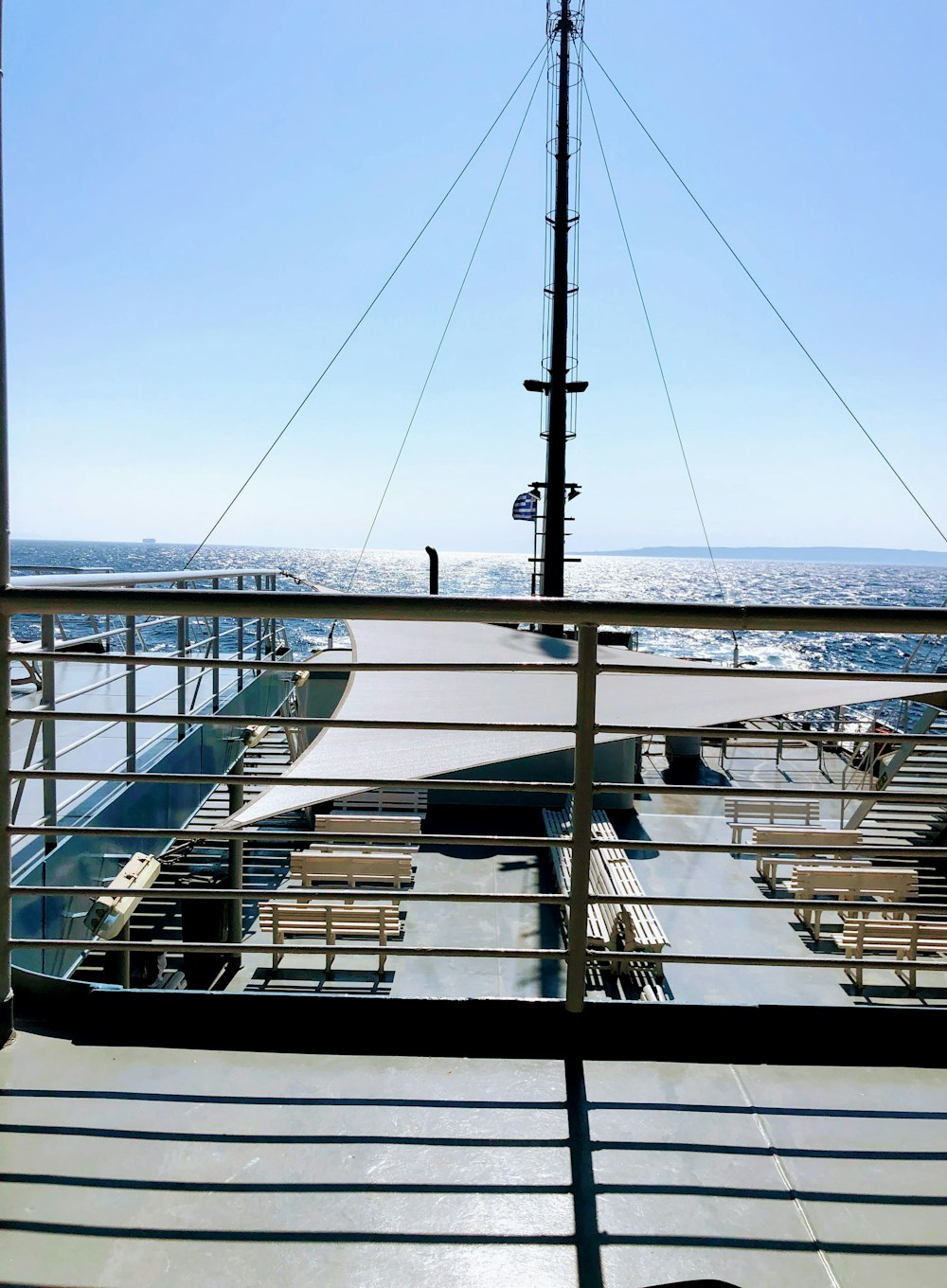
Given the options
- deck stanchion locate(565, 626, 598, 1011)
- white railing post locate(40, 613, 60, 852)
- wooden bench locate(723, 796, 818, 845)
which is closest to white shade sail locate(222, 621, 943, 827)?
white railing post locate(40, 613, 60, 852)

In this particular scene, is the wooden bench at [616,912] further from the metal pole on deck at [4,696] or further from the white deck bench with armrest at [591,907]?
the metal pole on deck at [4,696]

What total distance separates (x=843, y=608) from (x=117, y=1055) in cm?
176

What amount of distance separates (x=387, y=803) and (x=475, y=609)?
757 cm

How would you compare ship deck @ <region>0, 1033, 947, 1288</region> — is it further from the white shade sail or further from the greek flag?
the greek flag

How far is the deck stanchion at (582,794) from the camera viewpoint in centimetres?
171

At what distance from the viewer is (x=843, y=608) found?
5.59ft

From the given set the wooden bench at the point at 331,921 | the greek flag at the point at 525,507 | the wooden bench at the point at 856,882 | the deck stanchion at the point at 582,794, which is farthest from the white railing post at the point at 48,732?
the greek flag at the point at 525,507

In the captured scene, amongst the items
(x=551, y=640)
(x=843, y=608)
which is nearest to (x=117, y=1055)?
(x=843, y=608)

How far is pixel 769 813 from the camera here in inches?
365

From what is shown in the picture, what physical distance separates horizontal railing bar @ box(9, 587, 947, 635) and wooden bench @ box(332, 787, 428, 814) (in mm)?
7284

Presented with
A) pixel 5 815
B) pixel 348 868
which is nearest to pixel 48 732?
pixel 5 815

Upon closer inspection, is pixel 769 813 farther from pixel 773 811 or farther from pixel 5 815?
pixel 5 815

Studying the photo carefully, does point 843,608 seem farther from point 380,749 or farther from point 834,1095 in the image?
point 380,749

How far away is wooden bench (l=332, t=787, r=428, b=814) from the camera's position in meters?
9.07
